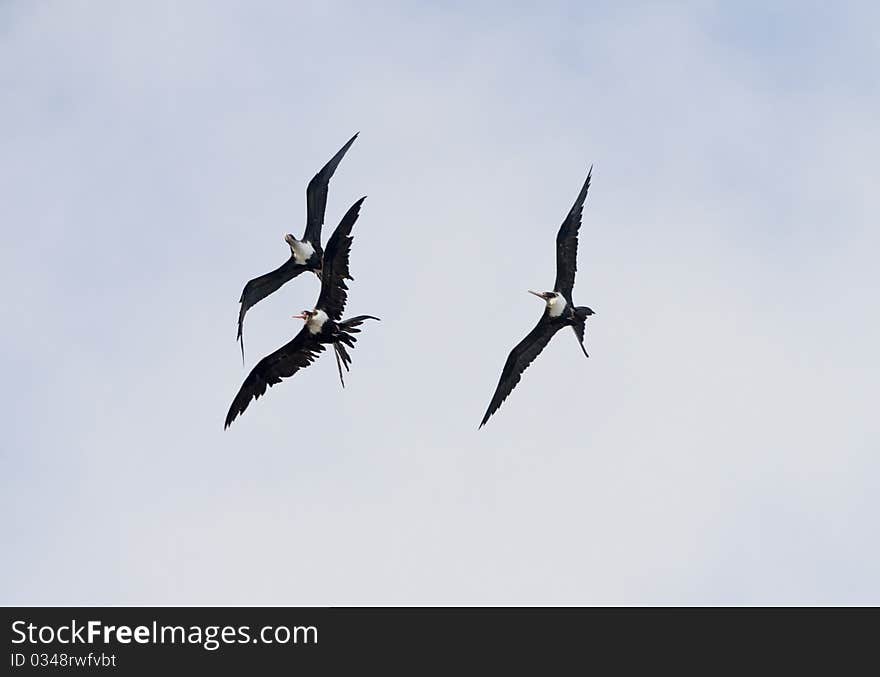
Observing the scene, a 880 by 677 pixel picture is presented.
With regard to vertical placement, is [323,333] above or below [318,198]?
below

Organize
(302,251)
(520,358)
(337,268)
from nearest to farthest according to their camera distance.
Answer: (337,268)
(520,358)
(302,251)

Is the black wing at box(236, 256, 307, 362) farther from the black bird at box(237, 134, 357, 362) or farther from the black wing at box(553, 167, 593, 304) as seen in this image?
the black wing at box(553, 167, 593, 304)

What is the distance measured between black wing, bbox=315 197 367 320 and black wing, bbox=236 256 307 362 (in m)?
2.22

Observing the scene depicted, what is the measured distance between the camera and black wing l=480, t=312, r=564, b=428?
45.1m

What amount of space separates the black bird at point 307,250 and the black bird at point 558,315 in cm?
517

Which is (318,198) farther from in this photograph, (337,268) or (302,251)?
(337,268)

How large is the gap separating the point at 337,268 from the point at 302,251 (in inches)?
108

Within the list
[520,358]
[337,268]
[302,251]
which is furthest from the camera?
[302,251]

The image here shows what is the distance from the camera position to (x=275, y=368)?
45500 mm

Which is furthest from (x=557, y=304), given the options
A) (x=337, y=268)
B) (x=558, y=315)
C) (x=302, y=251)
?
(x=302, y=251)

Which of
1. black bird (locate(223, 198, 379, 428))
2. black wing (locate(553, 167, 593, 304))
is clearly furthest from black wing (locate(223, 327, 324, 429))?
black wing (locate(553, 167, 593, 304))
